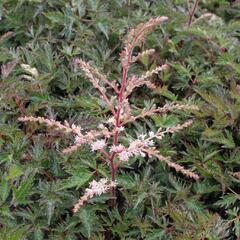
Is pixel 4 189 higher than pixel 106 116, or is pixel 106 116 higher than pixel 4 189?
pixel 106 116

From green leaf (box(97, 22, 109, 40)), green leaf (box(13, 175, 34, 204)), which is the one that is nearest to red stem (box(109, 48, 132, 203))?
green leaf (box(13, 175, 34, 204))

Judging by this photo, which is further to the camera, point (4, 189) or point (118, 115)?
point (4, 189)

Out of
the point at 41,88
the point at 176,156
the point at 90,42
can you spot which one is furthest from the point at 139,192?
the point at 90,42

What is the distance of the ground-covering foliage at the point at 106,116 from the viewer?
1.86 m

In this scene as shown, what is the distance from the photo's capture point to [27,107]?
226 cm

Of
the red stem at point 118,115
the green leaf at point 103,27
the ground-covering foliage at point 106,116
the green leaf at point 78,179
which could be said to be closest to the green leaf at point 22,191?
the ground-covering foliage at point 106,116

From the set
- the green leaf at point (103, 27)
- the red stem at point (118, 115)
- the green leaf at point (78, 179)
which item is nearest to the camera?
the red stem at point (118, 115)

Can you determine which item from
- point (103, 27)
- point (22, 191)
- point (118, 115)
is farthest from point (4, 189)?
point (103, 27)

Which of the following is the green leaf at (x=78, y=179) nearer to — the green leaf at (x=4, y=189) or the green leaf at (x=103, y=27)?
the green leaf at (x=4, y=189)

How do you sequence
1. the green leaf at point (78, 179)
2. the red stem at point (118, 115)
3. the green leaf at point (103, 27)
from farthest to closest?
1. the green leaf at point (103, 27)
2. the green leaf at point (78, 179)
3. the red stem at point (118, 115)

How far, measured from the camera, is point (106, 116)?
7.22ft

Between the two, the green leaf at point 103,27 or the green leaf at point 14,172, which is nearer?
the green leaf at point 14,172

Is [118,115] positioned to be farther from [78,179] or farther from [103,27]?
[103,27]

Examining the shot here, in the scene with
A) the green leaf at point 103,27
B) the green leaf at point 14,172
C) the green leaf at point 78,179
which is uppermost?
the green leaf at point 103,27
